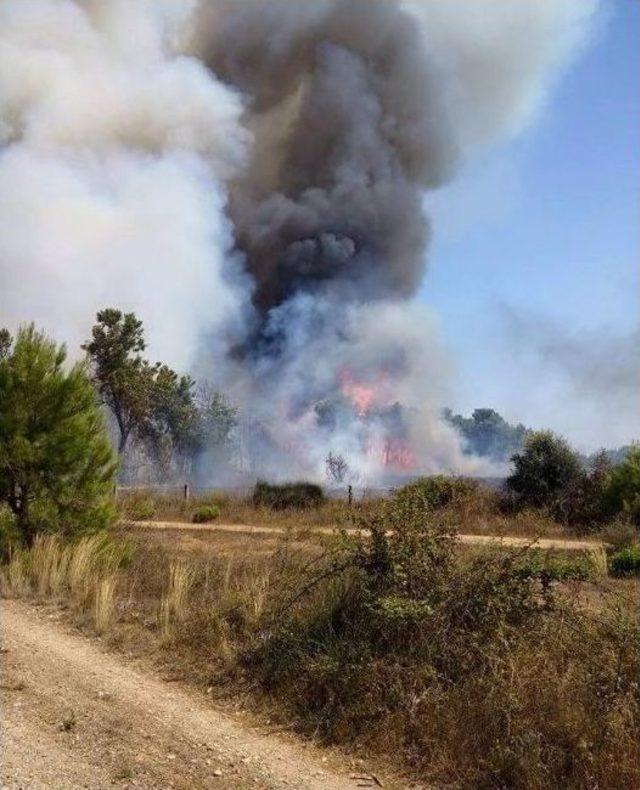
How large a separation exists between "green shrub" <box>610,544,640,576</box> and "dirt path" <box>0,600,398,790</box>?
26.2 feet

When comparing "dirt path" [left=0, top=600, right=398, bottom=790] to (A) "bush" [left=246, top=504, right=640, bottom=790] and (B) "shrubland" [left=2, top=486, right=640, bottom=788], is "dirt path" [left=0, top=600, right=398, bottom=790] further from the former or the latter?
(A) "bush" [left=246, top=504, right=640, bottom=790]

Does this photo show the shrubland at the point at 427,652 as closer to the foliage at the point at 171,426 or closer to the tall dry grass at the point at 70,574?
the tall dry grass at the point at 70,574

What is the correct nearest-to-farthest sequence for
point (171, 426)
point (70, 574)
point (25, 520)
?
1. point (70, 574)
2. point (25, 520)
3. point (171, 426)

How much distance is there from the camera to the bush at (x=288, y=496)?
85.2 ft

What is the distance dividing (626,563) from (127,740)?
9146 millimetres

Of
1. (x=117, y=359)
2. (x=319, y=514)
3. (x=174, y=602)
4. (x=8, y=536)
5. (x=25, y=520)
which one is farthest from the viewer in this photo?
(x=117, y=359)

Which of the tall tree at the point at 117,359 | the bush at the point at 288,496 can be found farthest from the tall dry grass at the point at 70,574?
the tall tree at the point at 117,359

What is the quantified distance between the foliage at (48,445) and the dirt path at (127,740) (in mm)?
4639

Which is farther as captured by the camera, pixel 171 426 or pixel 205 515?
pixel 171 426

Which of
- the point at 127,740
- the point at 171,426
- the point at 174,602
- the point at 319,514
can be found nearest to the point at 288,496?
the point at 319,514

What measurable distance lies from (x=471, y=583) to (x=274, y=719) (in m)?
1.94

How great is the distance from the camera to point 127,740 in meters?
4.54

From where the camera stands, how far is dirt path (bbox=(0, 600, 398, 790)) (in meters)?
4.08

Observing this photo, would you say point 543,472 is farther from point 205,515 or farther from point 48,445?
point 48,445
